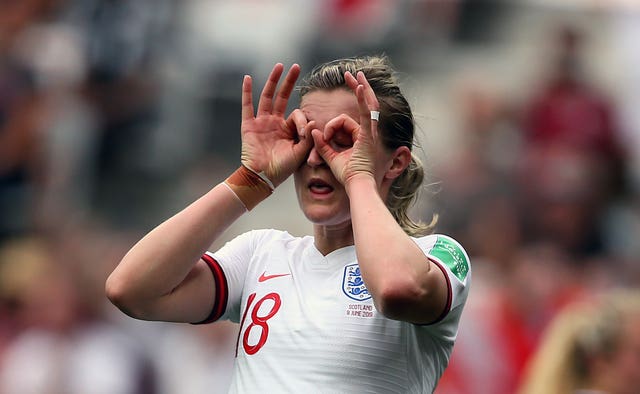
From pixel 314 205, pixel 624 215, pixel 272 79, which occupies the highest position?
pixel 272 79

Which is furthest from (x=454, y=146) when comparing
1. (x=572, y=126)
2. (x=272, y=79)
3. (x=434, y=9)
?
(x=272, y=79)

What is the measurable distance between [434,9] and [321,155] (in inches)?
265

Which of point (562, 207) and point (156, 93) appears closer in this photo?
point (562, 207)

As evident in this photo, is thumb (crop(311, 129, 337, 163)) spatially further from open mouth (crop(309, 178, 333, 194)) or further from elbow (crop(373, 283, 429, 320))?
elbow (crop(373, 283, 429, 320))

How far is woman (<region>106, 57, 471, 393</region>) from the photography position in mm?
3557

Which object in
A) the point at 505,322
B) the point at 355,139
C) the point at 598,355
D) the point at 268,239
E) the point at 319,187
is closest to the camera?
the point at 355,139

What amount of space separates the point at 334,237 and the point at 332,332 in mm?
386

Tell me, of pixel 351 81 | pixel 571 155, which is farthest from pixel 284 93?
pixel 571 155

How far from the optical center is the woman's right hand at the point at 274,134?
12.6 feet

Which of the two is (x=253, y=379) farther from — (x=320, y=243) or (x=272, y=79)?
(x=272, y=79)

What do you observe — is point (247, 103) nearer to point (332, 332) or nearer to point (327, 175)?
point (327, 175)

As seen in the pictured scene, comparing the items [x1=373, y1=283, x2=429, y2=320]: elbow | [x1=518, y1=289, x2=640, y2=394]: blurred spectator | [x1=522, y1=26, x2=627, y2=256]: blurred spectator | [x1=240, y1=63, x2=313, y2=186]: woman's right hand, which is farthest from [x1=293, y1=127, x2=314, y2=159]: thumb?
[x1=522, y1=26, x2=627, y2=256]: blurred spectator

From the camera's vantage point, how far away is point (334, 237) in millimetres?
3883

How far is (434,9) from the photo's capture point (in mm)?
10297
